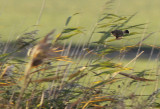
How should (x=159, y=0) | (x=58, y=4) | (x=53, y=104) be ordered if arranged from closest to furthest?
1. (x=53, y=104)
2. (x=58, y=4)
3. (x=159, y=0)

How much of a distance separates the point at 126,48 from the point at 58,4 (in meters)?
4.77

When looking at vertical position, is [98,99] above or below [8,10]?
below

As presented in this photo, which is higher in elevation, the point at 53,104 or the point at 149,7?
the point at 149,7

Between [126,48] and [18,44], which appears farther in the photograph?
[126,48]

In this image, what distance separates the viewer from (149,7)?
6.42m

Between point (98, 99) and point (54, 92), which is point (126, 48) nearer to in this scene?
point (98, 99)

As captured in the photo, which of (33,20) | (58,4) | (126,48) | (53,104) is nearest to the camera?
(53,104)

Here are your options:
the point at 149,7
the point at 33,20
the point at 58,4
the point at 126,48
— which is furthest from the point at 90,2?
the point at 126,48

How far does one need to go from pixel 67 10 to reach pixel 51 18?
0.58 m

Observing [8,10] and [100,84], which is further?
[8,10]

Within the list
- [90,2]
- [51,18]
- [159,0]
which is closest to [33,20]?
[51,18]

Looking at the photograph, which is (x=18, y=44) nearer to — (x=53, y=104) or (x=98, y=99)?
(x=53, y=104)

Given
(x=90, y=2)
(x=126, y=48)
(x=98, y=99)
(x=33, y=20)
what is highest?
(x=90, y=2)

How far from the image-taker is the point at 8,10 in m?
5.93
